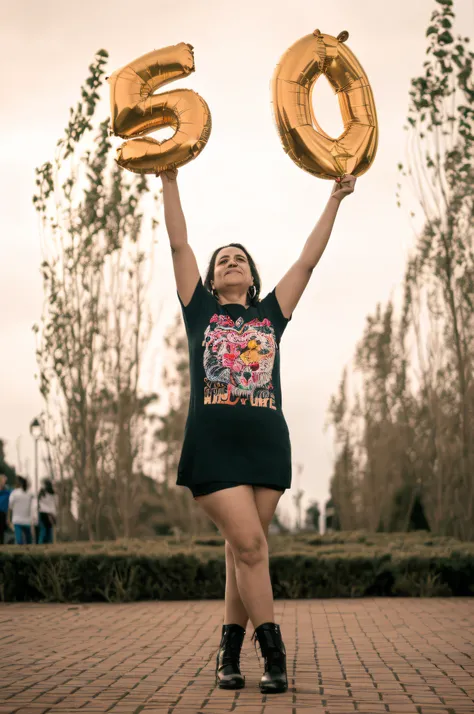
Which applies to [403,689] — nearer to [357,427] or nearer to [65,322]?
[65,322]

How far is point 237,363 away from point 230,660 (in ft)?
4.20

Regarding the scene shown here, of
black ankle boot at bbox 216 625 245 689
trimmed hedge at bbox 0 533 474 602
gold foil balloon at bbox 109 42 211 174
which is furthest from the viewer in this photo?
trimmed hedge at bbox 0 533 474 602

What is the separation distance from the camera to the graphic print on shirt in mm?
4172

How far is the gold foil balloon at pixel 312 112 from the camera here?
483 centimetres

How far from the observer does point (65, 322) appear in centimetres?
1445

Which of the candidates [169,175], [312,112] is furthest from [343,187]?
[169,175]

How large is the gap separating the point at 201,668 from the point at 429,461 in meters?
14.0

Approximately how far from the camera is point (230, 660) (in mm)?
4211

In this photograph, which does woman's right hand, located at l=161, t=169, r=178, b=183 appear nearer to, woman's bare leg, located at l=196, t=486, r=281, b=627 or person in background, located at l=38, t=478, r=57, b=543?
woman's bare leg, located at l=196, t=486, r=281, b=627

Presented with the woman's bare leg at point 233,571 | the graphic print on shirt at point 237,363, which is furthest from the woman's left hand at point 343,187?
the woman's bare leg at point 233,571

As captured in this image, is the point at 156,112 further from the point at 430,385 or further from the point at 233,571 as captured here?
the point at 430,385

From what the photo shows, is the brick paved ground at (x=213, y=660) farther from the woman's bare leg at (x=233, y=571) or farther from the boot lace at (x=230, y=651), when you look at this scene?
the woman's bare leg at (x=233, y=571)

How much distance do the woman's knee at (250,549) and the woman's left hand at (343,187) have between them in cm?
172

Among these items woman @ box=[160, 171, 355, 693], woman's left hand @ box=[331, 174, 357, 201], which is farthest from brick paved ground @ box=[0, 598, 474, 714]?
woman's left hand @ box=[331, 174, 357, 201]
